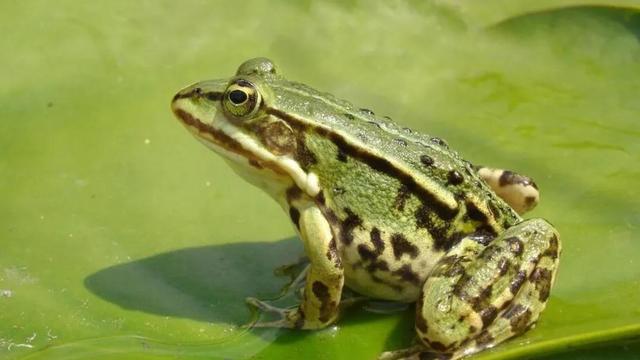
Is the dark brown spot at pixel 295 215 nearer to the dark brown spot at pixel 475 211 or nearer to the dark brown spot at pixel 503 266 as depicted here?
the dark brown spot at pixel 475 211

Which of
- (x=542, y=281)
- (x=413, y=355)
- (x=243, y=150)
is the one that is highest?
(x=243, y=150)

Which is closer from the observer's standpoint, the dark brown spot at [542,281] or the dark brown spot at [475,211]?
the dark brown spot at [542,281]

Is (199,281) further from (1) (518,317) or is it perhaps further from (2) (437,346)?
(1) (518,317)

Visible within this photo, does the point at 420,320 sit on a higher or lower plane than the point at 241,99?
lower

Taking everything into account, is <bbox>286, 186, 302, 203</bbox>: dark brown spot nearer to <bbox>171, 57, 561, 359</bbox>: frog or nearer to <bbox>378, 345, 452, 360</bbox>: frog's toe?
<bbox>171, 57, 561, 359</bbox>: frog

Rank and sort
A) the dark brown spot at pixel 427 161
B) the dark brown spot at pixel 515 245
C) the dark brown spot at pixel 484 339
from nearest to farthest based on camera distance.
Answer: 1. the dark brown spot at pixel 484 339
2. the dark brown spot at pixel 515 245
3. the dark brown spot at pixel 427 161

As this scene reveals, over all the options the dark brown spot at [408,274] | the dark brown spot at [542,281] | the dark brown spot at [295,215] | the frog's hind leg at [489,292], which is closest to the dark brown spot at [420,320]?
the frog's hind leg at [489,292]

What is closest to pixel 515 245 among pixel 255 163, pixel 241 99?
pixel 255 163
